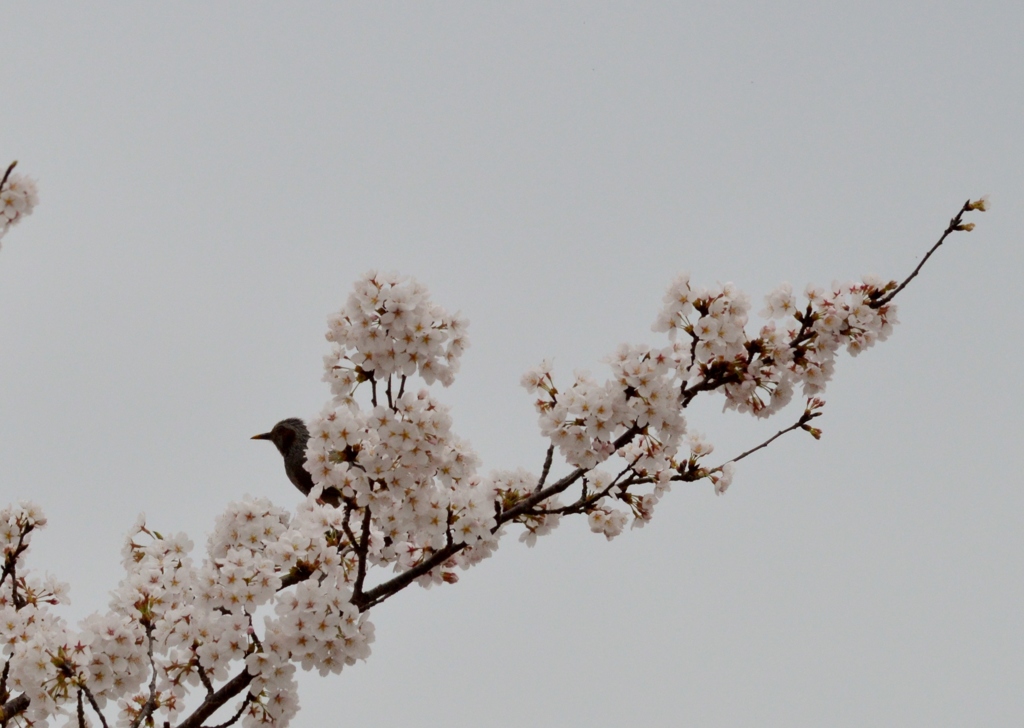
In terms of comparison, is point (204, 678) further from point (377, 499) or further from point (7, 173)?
point (7, 173)

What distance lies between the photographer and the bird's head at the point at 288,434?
7180 millimetres

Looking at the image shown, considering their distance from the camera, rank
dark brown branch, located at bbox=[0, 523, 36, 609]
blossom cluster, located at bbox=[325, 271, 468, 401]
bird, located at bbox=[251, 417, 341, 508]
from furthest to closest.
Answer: bird, located at bbox=[251, 417, 341, 508], dark brown branch, located at bbox=[0, 523, 36, 609], blossom cluster, located at bbox=[325, 271, 468, 401]

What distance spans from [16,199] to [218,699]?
102 inches

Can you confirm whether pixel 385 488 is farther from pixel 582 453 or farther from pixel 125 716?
pixel 125 716

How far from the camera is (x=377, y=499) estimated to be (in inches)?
156

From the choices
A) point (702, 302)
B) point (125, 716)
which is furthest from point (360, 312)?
point (125, 716)

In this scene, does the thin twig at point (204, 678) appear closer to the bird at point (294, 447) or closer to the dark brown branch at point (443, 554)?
the dark brown branch at point (443, 554)

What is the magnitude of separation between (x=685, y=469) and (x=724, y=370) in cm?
84

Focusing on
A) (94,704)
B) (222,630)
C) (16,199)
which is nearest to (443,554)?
(222,630)

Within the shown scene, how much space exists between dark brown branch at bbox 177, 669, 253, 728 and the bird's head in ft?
→ 10.3

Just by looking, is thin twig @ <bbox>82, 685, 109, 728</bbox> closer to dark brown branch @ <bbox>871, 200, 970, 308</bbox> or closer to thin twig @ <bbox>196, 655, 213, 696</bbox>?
thin twig @ <bbox>196, 655, 213, 696</bbox>

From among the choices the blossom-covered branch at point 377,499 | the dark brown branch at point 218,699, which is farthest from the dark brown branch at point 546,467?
the dark brown branch at point 218,699

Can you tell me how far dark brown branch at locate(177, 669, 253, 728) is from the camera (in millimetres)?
4121

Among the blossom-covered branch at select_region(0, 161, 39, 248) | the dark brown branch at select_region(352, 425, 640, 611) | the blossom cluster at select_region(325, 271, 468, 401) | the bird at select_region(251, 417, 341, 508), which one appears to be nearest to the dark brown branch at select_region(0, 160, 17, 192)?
the blossom-covered branch at select_region(0, 161, 39, 248)
